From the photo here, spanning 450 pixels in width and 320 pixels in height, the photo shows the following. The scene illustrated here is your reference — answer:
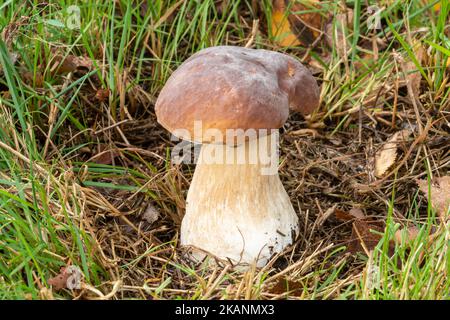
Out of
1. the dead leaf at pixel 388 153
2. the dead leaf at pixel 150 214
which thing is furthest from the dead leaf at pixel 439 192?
the dead leaf at pixel 150 214

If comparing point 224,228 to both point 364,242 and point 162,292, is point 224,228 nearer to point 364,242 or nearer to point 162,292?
point 162,292

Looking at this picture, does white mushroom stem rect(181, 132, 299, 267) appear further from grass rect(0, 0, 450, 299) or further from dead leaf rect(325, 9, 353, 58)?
dead leaf rect(325, 9, 353, 58)

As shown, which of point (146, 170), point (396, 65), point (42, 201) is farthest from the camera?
point (396, 65)

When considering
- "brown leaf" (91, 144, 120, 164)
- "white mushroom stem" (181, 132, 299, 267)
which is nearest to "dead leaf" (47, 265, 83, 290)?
"white mushroom stem" (181, 132, 299, 267)

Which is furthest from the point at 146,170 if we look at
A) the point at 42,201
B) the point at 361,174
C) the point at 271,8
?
the point at 271,8

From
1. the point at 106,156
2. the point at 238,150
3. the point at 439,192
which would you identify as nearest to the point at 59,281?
the point at 238,150
